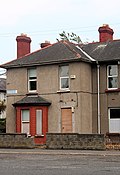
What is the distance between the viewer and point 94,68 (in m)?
34.6

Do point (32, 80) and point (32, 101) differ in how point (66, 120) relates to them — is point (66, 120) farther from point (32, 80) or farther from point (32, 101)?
point (32, 80)

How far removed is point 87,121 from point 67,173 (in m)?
19.3

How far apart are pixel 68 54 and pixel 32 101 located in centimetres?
451

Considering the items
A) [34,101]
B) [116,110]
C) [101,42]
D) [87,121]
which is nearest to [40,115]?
[34,101]

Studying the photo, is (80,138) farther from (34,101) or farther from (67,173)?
(67,173)

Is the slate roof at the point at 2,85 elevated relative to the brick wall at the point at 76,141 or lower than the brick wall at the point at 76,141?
elevated

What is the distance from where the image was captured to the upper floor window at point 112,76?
110ft

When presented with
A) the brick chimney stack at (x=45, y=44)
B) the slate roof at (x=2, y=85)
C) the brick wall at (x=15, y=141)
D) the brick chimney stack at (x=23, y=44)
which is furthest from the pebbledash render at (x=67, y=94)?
the slate roof at (x=2, y=85)

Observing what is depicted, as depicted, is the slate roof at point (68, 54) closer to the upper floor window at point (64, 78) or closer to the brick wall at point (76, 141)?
the upper floor window at point (64, 78)

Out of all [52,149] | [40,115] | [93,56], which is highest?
[93,56]

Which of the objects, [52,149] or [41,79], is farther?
[41,79]

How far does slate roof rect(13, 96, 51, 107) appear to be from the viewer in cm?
3380

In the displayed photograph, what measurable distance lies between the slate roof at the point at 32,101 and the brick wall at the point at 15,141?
179 inches

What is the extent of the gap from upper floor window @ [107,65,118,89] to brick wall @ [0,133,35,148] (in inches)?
317
